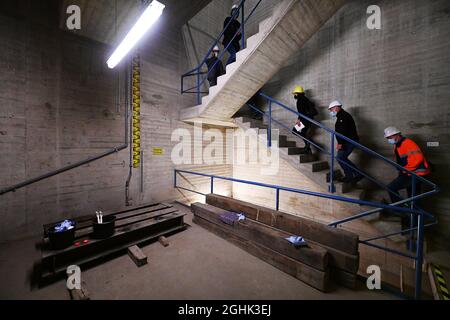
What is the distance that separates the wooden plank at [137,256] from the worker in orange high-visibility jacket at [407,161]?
478 cm

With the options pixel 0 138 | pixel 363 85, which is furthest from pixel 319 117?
pixel 0 138

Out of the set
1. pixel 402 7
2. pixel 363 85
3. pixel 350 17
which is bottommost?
pixel 363 85

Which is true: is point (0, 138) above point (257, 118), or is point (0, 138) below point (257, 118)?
below

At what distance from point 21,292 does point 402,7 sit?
8643 mm

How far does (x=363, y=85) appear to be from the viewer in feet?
15.4

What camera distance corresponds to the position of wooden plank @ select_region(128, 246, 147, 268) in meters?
2.58

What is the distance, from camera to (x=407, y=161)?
3604 millimetres

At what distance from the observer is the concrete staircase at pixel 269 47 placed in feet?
11.0

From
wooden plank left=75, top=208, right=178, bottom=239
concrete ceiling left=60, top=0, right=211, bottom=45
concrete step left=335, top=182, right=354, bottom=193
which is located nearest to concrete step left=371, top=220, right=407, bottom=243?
concrete step left=335, top=182, right=354, bottom=193

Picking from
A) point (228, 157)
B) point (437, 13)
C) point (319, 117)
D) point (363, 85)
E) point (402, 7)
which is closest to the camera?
point (437, 13)

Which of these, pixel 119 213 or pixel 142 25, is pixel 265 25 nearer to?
pixel 142 25

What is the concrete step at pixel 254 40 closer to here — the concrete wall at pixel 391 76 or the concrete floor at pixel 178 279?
the concrete wall at pixel 391 76

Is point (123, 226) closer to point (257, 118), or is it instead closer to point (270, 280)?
point (270, 280)

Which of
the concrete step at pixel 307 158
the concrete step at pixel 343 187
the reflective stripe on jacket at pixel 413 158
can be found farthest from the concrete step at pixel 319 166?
the reflective stripe on jacket at pixel 413 158
